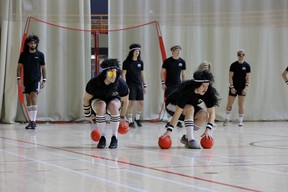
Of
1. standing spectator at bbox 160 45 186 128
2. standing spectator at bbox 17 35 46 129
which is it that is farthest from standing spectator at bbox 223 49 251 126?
standing spectator at bbox 17 35 46 129

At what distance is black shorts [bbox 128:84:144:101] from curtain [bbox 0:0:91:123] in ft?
6.93

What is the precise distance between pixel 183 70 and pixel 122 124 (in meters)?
4.87

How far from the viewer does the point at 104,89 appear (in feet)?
24.6

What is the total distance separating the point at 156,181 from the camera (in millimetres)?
4746

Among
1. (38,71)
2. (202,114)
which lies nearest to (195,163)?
(202,114)

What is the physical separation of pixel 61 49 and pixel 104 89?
7.22 meters

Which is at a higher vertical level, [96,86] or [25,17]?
[25,17]

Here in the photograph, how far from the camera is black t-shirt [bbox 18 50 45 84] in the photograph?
11.7m

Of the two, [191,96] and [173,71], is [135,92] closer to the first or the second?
[173,71]

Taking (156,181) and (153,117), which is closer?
(156,181)

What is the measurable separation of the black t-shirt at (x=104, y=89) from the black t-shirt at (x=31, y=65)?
14.2 feet

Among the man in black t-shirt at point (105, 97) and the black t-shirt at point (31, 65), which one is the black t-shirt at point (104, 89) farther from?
the black t-shirt at point (31, 65)

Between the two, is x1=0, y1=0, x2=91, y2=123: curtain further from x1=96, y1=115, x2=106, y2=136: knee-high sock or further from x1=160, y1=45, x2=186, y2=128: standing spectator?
x1=96, y1=115, x2=106, y2=136: knee-high sock

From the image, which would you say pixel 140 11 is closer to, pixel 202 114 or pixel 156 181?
pixel 202 114
